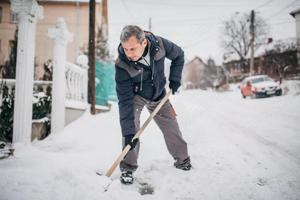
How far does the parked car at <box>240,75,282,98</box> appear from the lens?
1308cm

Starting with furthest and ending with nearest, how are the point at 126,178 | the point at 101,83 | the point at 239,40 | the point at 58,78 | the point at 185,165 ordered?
the point at 239,40, the point at 101,83, the point at 58,78, the point at 185,165, the point at 126,178

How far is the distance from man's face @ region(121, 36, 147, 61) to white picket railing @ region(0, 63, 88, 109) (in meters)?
3.39

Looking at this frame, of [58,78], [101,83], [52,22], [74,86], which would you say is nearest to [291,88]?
[101,83]

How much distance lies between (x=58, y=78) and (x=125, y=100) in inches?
115

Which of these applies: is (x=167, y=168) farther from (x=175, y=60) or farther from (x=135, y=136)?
(x=175, y=60)

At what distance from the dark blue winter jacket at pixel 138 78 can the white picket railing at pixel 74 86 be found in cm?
317

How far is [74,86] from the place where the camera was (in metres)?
6.49

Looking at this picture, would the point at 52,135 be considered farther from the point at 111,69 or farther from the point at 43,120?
the point at 111,69

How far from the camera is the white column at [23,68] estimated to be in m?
3.98

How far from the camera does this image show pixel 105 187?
242cm

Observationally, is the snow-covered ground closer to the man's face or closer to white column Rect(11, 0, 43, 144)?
white column Rect(11, 0, 43, 144)

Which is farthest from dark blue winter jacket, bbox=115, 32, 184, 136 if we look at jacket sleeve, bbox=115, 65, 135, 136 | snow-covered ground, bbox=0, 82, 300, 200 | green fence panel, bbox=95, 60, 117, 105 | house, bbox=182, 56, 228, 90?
house, bbox=182, 56, 228, 90

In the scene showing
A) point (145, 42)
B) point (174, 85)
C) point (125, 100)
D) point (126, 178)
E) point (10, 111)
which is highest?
point (145, 42)

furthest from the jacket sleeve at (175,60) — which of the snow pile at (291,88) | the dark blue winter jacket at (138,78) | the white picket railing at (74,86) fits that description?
the snow pile at (291,88)
